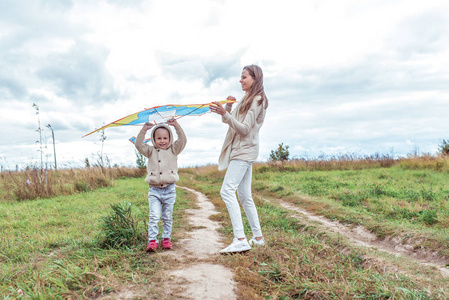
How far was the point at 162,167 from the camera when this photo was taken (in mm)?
4953

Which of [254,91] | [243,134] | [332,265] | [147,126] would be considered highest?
[254,91]

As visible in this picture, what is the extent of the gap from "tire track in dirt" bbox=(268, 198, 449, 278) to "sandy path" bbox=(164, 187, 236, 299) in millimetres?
2761

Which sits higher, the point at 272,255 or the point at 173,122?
the point at 173,122

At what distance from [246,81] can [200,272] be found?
253cm

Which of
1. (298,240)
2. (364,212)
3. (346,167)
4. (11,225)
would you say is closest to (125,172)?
(346,167)

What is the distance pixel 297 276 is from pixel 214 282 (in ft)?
3.03

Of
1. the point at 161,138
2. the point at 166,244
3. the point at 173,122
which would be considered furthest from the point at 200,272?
the point at 173,122

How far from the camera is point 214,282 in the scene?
137 inches

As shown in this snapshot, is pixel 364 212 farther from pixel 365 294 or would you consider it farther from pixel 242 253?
pixel 365 294

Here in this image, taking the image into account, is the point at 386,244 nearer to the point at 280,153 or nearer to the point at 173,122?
the point at 173,122

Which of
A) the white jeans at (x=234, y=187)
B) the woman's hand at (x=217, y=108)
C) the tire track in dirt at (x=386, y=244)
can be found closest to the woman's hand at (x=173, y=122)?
the woman's hand at (x=217, y=108)

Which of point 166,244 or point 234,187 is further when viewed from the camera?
point 166,244

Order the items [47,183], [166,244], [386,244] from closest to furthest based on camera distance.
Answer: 1. [166,244]
2. [386,244]
3. [47,183]

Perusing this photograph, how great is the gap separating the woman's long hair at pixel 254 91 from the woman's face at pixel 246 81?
0.04 metres
